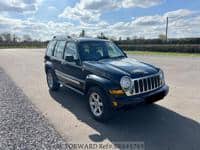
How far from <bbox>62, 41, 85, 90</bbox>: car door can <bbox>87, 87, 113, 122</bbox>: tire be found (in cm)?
56

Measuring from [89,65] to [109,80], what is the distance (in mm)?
895

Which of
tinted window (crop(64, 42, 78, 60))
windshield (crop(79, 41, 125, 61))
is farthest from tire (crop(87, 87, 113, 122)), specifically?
tinted window (crop(64, 42, 78, 60))

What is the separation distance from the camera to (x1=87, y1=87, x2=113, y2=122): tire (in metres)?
4.74

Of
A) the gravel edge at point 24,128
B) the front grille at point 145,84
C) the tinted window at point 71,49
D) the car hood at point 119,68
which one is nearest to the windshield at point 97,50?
the tinted window at point 71,49

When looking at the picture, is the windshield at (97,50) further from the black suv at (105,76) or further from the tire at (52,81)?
the tire at (52,81)

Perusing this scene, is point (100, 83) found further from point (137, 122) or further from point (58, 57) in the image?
point (58, 57)

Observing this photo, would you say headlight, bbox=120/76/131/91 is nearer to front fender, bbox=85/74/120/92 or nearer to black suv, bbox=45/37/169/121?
black suv, bbox=45/37/169/121

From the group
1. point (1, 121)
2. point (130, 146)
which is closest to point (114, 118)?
point (130, 146)

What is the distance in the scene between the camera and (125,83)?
457 cm

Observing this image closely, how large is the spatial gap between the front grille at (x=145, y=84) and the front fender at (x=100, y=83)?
14.4 inches

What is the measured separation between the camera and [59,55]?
22.8 feet

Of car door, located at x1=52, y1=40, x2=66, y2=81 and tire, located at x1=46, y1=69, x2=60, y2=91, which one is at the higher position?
car door, located at x1=52, y1=40, x2=66, y2=81

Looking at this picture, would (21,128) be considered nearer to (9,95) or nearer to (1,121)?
(1,121)

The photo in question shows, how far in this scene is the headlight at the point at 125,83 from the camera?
4.56m
